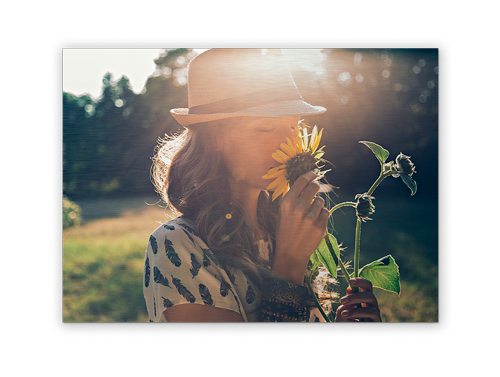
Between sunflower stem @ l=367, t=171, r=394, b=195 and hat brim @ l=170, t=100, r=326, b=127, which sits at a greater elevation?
hat brim @ l=170, t=100, r=326, b=127

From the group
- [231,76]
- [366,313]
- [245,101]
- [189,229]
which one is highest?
[231,76]

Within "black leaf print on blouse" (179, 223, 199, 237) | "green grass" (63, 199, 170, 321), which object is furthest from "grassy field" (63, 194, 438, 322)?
"black leaf print on blouse" (179, 223, 199, 237)

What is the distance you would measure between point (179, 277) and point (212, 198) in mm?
319

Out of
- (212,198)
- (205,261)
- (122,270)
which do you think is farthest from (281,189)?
(122,270)

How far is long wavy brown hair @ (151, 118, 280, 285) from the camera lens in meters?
1.13

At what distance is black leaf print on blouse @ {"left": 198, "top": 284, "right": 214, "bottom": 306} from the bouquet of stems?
1.25 ft

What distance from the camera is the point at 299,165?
42.8 inches

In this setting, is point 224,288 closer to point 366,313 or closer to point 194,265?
point 194,265

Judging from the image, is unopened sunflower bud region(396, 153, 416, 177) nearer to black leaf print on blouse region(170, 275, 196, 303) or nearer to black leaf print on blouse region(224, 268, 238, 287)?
black leaf print on blouse region(224, 268, 238, 287)

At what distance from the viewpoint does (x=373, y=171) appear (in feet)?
4.13
